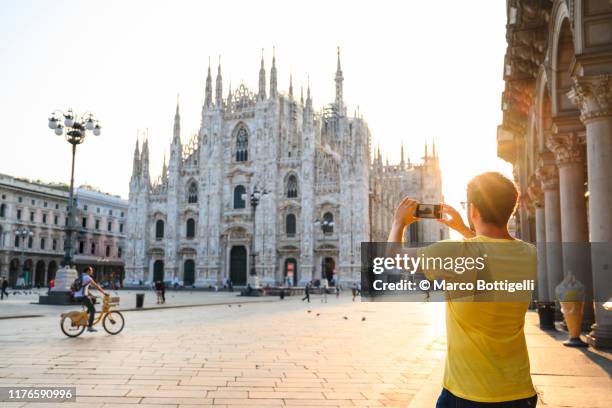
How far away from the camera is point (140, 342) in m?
10.8

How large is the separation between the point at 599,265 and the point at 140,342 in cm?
803

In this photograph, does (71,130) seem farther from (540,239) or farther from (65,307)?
(540,239)

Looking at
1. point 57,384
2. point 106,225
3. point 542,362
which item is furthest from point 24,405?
point 106,225

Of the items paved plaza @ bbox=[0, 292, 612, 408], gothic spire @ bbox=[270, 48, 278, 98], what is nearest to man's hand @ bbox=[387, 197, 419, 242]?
paved plaza @ bbox=[0, 292, 612, 408]

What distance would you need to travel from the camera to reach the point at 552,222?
1411 cm

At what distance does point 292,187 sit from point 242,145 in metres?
7.22

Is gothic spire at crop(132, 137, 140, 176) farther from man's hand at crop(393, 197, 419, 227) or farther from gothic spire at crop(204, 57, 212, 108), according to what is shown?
man's hand at crop(393, 197, 419, 227)

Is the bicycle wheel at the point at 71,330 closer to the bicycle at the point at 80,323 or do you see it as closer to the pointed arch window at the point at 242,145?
the bicycle at the point at 80,323

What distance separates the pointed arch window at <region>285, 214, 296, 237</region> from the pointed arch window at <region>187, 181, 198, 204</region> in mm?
10469

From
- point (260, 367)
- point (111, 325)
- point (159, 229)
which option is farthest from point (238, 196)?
point (260, 367)

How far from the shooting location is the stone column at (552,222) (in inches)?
536

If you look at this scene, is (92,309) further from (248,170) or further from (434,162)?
(434,162)

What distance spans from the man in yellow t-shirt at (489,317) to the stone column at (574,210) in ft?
30.4

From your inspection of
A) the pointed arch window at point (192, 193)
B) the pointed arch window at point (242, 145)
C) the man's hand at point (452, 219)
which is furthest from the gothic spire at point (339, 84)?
the man's hand at point (452, 219)
